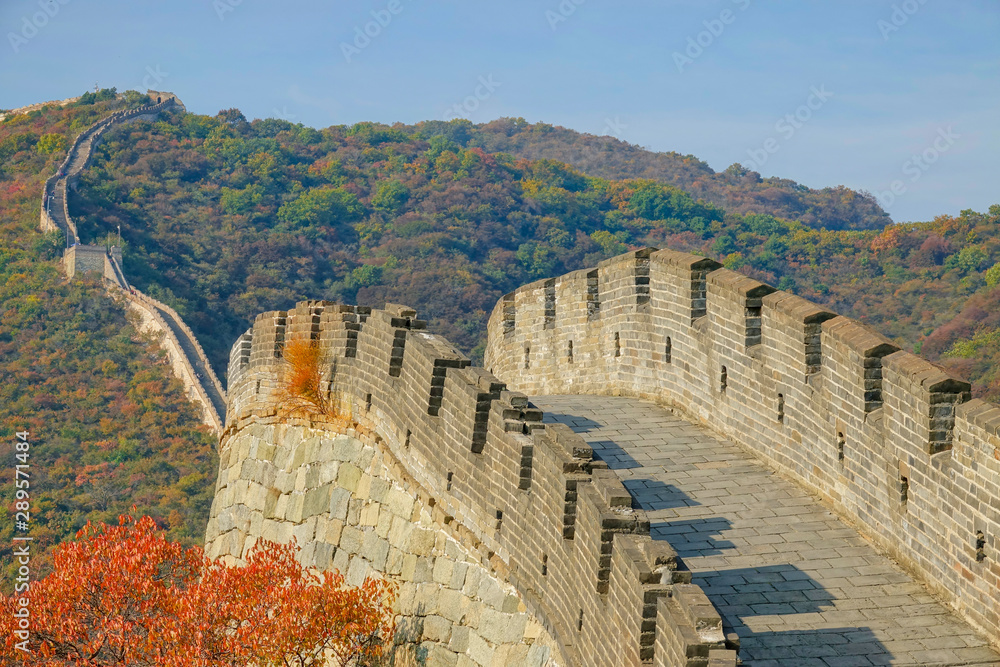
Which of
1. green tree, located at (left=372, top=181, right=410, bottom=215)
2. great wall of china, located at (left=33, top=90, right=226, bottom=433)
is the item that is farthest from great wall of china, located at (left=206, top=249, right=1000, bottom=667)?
green tree, located at (left=372, top=181, right=410, bottom=215)

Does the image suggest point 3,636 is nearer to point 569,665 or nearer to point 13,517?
point 569,665

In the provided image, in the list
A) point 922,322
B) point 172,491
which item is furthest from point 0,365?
point 922,322

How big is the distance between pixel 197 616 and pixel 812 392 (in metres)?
5.37

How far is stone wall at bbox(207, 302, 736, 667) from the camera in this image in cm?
Result: 602

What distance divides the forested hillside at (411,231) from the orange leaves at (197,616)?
29021mm

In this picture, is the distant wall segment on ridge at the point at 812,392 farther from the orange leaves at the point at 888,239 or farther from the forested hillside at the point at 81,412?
the orange leaves at the point at 888,239

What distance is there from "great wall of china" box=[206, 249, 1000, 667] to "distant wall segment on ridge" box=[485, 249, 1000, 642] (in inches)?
0.9

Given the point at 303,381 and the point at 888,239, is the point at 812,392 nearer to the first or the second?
the point at 303,381

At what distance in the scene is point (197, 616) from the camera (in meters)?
9.25

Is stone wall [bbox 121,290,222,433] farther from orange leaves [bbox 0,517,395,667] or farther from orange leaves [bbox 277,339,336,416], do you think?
orange leaves [bbox 0,517,395,667]

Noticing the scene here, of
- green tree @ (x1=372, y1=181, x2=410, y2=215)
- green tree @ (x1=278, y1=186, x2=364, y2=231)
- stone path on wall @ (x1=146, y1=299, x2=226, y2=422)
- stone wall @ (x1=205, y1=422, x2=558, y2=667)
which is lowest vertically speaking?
stone wall @ (x1=205, y1=422, x2=558, y2=667)

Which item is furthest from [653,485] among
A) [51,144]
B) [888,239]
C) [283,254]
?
[51,144]

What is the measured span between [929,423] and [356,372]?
20.1 feet

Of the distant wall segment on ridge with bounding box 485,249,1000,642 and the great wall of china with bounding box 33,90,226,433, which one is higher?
the great wall of china with bounding box 33,90,226,433
